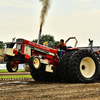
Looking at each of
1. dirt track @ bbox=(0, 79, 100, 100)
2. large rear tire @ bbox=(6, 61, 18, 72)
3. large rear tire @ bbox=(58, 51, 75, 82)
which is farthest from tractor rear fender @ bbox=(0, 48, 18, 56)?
large rear tire @ bbox=(58, 51, 75, 82)

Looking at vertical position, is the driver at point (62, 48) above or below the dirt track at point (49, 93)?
above

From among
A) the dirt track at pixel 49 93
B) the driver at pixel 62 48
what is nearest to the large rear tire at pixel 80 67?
the driver at pixel 62 48

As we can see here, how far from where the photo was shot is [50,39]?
85.8 m

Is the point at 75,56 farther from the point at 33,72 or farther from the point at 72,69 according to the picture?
the point at 33,72

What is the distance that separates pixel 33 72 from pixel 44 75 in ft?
1.84

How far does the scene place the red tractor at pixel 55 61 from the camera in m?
8.80

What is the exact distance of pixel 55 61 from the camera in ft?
32.5

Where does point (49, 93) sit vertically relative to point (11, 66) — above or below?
below

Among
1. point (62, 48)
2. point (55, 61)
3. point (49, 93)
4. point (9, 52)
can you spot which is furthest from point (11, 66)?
point (49, 93)

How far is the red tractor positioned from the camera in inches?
346

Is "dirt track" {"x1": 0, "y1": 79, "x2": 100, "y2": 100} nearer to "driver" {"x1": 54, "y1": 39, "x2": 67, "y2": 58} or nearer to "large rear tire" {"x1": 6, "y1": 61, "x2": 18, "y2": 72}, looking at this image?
"large rear tire" {"x1": 6, "y1": 61, "x2": 18, "y2": 72}

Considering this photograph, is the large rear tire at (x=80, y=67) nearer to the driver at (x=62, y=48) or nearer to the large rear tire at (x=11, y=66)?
Answer: the driver at (x=62, y=48)

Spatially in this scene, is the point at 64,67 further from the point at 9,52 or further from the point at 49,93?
the point at 49,93

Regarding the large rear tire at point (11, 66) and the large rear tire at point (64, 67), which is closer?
the large rear tire at point (11, 66)
